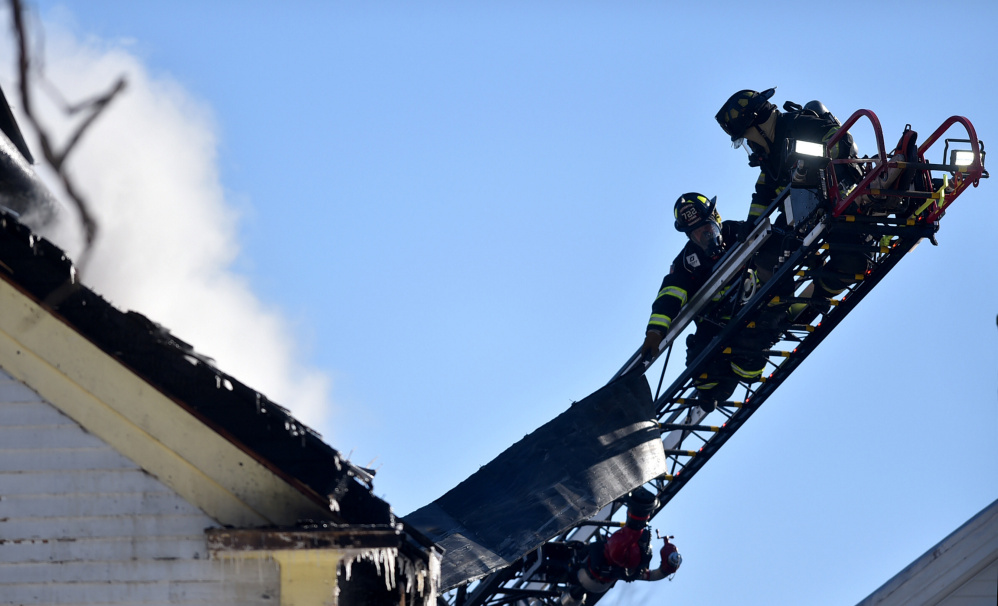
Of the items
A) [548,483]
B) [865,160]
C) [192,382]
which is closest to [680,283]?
[865,160]

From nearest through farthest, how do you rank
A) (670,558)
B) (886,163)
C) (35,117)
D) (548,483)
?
1. (35,117)
2. (886,163)
3. (548,483)
4. (670,558)

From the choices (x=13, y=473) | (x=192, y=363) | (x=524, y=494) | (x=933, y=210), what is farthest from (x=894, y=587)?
(x=13, y=473)

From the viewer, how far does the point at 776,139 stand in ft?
41.6

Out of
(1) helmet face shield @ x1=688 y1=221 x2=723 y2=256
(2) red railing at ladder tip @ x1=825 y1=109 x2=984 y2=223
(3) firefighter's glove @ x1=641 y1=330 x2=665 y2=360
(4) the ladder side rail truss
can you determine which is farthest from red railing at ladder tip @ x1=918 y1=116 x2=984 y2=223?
(3) firefighter's glove @ x1=641 y1=330 x2=665 y2=360

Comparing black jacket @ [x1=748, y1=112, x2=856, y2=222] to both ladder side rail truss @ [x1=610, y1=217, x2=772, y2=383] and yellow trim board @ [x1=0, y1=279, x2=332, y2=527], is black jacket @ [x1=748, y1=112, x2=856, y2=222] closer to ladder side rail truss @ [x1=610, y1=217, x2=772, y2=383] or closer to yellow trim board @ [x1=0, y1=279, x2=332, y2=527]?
ladder side rail truss @ [x1=610, y1=217, x2=772, y2=383]

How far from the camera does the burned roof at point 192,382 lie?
7.05 meters

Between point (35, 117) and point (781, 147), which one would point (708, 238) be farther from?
point (35, 117)

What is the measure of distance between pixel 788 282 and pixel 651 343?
149 cm

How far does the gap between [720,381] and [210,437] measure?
282 inches

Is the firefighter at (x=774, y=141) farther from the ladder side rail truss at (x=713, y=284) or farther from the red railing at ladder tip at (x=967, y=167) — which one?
the red railing at ladder tip at (x=967, y=167)

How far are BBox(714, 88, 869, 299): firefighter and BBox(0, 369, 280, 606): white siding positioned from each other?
Result: 274 inches

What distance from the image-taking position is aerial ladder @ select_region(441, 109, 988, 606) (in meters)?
11.2

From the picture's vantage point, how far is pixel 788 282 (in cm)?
1205

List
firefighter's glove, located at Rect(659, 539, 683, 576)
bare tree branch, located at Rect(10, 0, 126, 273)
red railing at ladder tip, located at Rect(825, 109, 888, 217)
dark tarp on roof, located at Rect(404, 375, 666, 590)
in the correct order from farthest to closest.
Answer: firefighter's glove, located at Rect(659, 539, 683, 576) < red railing at ladder tip, located at Rect(825, 109, 888, 217) < dark tarp on roof, located at Rect(404, 375, 666, 590) < bare tree branch, located at Rect(10, 0, 126, 273)
